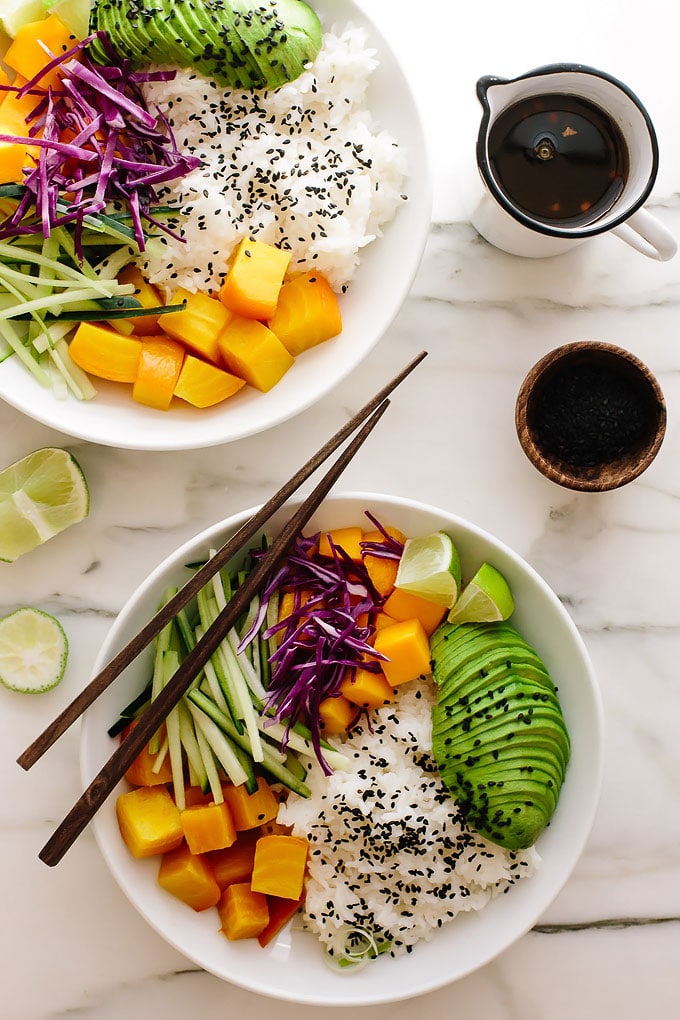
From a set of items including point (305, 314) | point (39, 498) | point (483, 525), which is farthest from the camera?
point (483, 525)

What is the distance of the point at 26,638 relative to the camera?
1964 millimetres

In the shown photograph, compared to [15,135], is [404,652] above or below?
below

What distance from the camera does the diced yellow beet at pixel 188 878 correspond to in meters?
1.76

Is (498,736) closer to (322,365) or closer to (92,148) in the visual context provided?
(322,365)

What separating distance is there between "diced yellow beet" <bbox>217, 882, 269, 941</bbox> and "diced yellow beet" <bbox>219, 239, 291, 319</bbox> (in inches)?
47.2

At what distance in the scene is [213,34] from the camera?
1.69 m

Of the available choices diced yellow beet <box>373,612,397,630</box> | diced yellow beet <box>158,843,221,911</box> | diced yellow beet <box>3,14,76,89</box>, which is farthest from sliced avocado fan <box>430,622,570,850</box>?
diced yellow beet <box>3,14,76,89</box>

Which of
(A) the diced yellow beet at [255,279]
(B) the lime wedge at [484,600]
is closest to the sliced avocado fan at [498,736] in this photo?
(B) the lime wedge at [484,600]

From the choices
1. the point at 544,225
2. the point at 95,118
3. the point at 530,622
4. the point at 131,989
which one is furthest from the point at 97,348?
the point at 131,989

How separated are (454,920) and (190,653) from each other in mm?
806

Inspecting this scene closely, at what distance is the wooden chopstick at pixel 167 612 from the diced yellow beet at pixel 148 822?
215 mm

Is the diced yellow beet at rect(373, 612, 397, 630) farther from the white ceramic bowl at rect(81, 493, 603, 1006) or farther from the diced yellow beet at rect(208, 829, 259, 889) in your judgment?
the diced yellow beet at rect(208, 829, 259, 889)

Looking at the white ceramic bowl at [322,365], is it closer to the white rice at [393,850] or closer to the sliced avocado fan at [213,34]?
the sliced avocado fan at [213,34]

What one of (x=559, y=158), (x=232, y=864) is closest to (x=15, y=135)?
(x=559, y=158)
